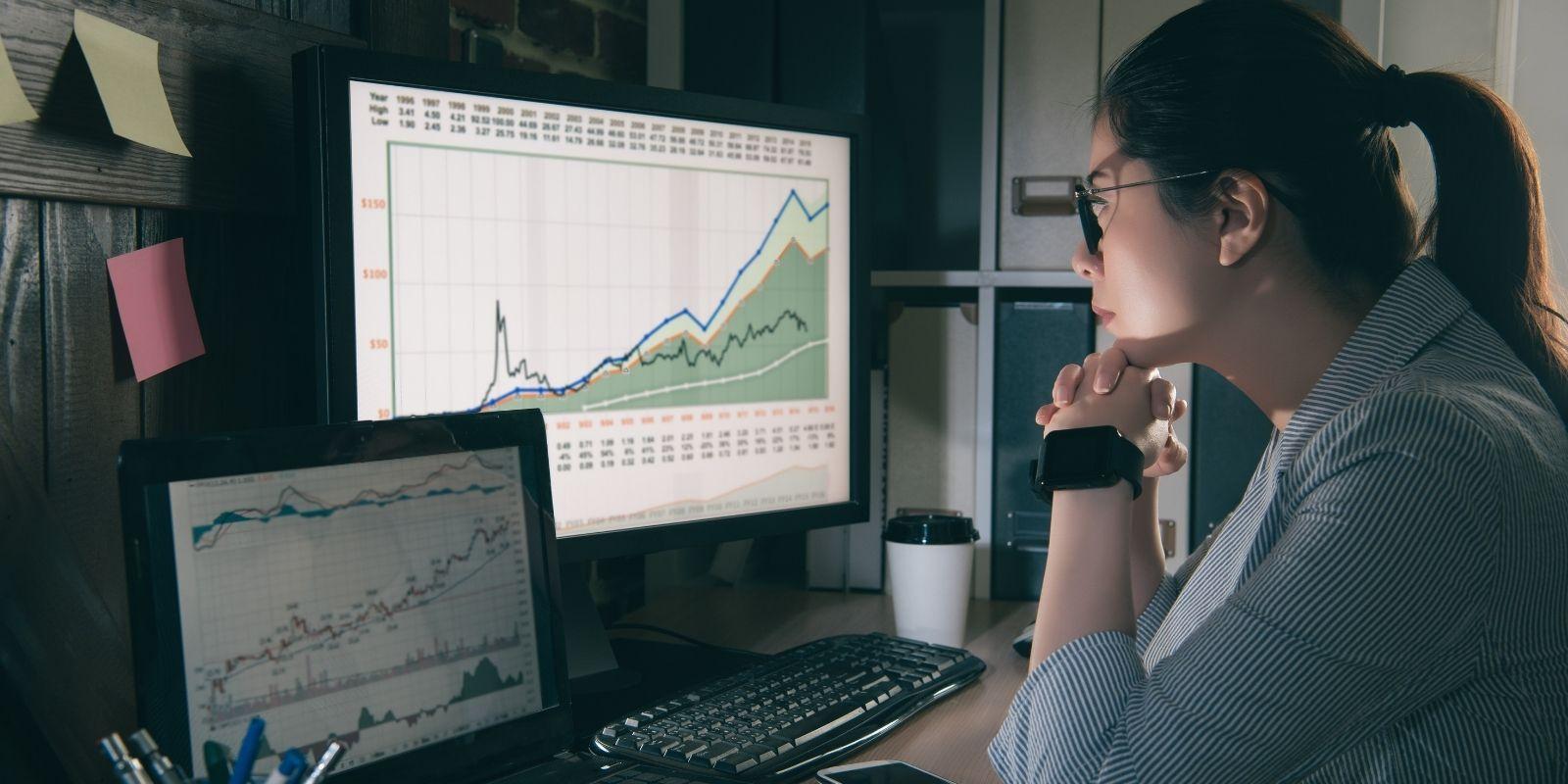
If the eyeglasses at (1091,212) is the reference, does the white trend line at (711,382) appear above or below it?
below

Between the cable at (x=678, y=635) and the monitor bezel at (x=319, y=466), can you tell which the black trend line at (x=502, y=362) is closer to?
the monitor bezel at (x=319, y=466)

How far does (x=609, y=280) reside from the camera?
3.42ft

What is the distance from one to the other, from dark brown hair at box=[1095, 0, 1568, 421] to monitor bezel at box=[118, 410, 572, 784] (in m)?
0.52

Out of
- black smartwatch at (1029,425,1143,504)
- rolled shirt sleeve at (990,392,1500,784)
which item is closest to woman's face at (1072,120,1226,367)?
black smartwatch at (1029,425,1143,504)

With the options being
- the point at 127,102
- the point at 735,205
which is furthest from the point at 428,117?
the point at 735,205

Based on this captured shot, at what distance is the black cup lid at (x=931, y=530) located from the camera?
1.18 m

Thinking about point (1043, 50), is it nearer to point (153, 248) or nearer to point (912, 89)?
point (912, 89)

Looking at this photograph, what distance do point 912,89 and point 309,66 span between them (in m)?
0.80

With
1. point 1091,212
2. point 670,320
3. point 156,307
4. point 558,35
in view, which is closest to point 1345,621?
point 1091,212

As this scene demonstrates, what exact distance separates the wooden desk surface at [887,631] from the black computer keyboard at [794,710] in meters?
0.02

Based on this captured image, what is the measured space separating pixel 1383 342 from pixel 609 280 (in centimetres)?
62

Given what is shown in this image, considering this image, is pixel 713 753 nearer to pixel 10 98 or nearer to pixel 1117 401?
pixel 1117 401

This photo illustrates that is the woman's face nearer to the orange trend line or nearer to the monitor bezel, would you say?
the orange trend line

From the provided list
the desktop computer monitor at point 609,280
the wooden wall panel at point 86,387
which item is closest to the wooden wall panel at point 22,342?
the wooden wall panel at point 86,387
